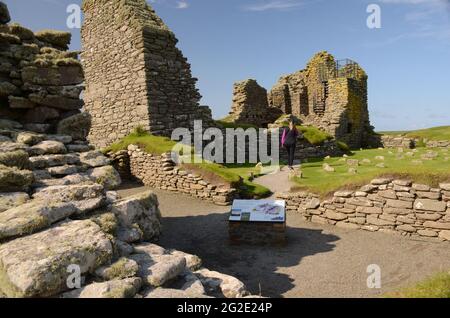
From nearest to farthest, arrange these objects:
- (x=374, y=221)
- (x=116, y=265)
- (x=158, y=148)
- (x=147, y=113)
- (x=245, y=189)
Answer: (x=116, y=265), (x=374, y=221), (x=245, y=189), (x=158, y=148), (x=147, y=113)

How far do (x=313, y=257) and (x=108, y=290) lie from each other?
6.02 m

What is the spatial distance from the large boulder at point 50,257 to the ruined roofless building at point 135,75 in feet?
44.3

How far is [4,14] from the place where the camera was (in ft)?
32.6

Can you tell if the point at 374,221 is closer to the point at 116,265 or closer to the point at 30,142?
the point at 116,265

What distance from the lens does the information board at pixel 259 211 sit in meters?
9.94

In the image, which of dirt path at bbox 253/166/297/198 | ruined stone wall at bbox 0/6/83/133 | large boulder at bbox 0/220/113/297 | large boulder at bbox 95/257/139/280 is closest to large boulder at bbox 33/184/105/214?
large boulder at bbox 0/220/113/297

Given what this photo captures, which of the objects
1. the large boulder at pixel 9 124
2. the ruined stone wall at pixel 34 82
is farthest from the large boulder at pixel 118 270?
the ruined stone wall at pixel 34 82

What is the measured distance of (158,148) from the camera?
15812 millimetres

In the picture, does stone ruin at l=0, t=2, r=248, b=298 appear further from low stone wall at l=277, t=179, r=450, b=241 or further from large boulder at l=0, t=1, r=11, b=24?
low stone wall at l=277, t=179, r=450, b=241

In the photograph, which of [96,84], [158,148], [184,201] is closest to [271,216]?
[184,201]

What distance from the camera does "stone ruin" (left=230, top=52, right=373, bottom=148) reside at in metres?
30.4

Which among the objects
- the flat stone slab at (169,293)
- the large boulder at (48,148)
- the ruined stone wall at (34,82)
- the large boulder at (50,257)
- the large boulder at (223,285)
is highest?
the ruined stone wall at (34,82)

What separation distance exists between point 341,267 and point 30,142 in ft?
25.7

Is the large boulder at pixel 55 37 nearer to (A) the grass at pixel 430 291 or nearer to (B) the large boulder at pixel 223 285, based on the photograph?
(B) the large boulder at pixel 223 285
